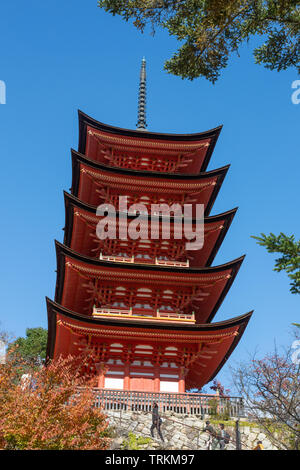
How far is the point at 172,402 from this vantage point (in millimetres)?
17375

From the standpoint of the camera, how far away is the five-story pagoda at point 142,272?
19.5 meters

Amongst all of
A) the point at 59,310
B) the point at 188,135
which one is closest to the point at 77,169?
the point at 188,135

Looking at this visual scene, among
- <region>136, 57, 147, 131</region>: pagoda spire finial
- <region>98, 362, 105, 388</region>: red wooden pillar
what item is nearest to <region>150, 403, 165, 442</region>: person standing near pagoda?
<region>98, 362, 105, 388</region>: red wooden pillar

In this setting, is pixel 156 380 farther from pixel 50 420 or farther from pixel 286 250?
pixel 286 250

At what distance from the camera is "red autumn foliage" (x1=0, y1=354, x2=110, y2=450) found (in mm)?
11523

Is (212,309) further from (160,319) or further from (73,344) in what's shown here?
(73,344)

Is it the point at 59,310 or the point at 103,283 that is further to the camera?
the point at 103,283

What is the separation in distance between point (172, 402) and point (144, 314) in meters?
4.75

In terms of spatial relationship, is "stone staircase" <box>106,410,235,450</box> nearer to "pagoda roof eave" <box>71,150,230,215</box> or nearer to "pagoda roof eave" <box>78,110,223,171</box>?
"pagoda roof eave" <box>71,150,230,215</box>

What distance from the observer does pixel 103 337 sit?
19594 millimetres

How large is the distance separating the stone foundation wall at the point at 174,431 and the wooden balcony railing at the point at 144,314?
5.03 metres

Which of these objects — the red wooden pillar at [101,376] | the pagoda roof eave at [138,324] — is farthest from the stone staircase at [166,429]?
the pagoda roof eave at [138,324]

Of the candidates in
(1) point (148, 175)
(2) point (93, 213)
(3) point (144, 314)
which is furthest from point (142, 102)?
(3) point (144, 314)

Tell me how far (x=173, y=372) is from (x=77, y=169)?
10.8 metres
